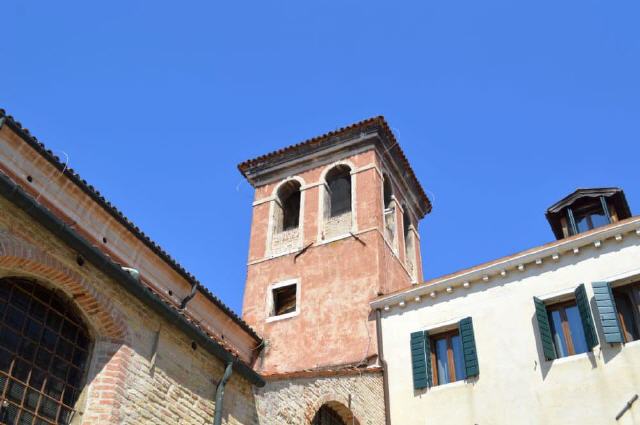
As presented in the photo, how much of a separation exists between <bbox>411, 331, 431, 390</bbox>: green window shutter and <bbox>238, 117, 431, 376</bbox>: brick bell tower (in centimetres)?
111

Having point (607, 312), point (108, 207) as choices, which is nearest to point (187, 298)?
point (108, 207)

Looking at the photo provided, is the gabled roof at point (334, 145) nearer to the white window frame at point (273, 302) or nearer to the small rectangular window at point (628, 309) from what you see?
the white window frame at point (273, 302)

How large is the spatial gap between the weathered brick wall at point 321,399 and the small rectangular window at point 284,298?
13.4 ft

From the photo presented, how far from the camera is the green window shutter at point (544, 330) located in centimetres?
1222

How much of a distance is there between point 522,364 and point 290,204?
988 cm

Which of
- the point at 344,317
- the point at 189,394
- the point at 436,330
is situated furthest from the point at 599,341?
the point at 189,394

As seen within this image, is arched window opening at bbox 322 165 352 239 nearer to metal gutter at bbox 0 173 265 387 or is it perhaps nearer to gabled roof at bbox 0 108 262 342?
gabled roof at bbox 0 108 262 342

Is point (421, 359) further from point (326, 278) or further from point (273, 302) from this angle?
point (273, 302)

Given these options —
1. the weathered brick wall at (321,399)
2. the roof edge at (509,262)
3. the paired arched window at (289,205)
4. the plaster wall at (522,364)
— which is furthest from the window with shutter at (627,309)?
the paired arched window at (289,205)

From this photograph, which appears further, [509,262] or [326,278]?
[326,278]

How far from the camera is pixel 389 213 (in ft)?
63.8

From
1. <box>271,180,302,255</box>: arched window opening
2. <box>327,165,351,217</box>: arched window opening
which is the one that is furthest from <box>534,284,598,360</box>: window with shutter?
<box>327,165,351,217</box>: arched window opening

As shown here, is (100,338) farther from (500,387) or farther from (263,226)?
(263,226)

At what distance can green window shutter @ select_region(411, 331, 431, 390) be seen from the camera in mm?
13398
